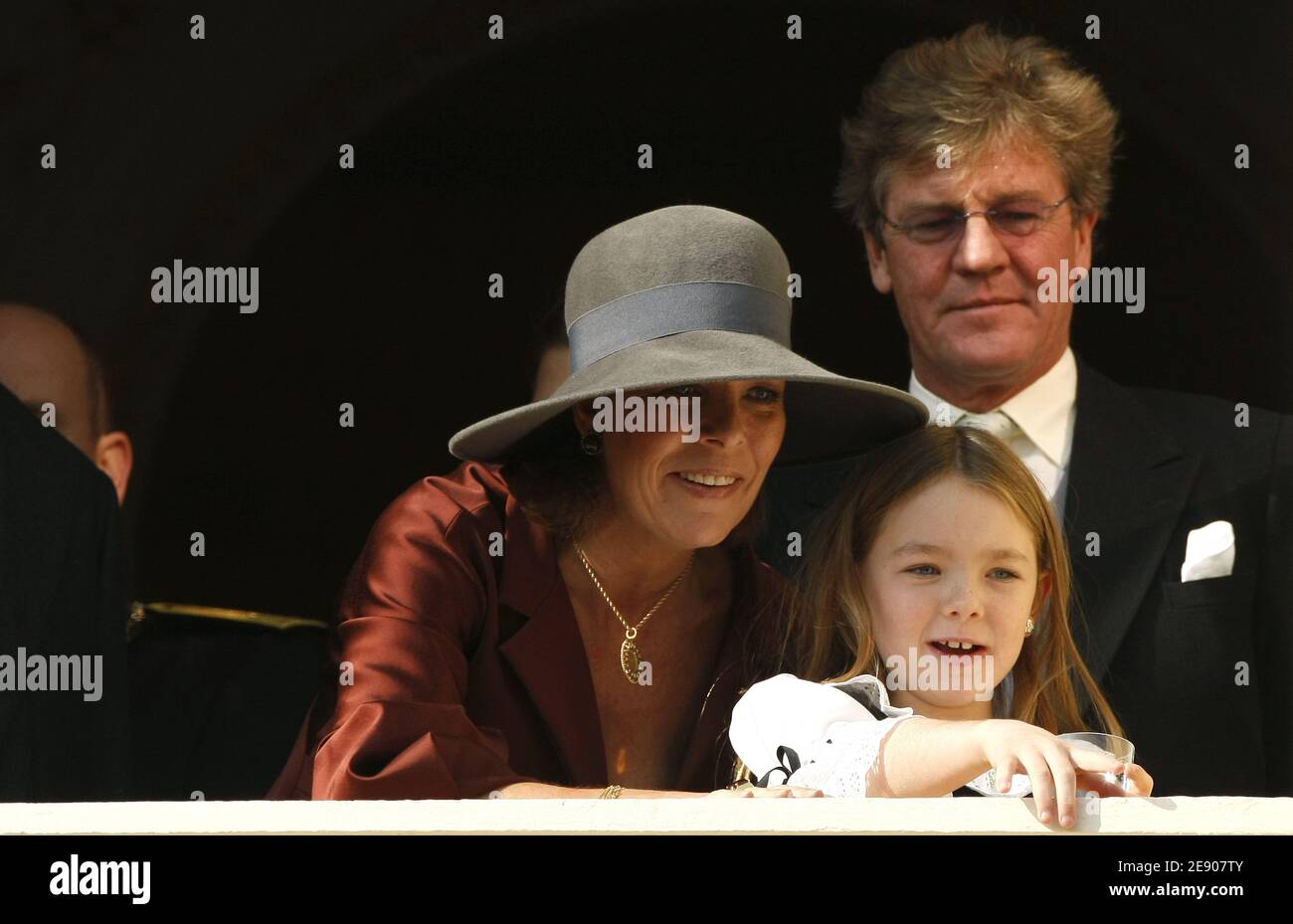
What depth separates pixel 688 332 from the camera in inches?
190

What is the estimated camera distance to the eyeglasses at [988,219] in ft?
17.4

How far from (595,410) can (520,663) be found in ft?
2.14

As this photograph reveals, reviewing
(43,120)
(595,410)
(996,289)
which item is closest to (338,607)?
(595,410)

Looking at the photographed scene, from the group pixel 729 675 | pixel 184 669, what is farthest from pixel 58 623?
pixel 729 675

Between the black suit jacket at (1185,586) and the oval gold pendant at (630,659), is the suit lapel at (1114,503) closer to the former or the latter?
the black suit jacket at (1185,586)

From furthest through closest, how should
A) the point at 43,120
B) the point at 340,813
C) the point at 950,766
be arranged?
1. the point at 43,120
2. the point at 340,813
3. the point at 950,766

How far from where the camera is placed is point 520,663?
500cm

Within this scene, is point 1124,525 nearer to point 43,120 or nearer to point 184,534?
point 184,534

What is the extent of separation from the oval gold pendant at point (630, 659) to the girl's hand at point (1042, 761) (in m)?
1.17

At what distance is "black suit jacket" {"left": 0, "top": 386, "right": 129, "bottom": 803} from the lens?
17.3 ft

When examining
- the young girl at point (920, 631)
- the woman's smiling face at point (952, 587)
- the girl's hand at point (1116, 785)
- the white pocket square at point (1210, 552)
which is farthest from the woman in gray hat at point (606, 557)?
the girl's hand at point (1116, 785)

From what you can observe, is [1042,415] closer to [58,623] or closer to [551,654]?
[551,654]

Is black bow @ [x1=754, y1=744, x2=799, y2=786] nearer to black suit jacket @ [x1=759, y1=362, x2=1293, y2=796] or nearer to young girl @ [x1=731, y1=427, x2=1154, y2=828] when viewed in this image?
young girl @ [x1=731, y1=427, x2=1154, y2=828]

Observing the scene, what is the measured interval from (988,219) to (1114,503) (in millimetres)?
817
